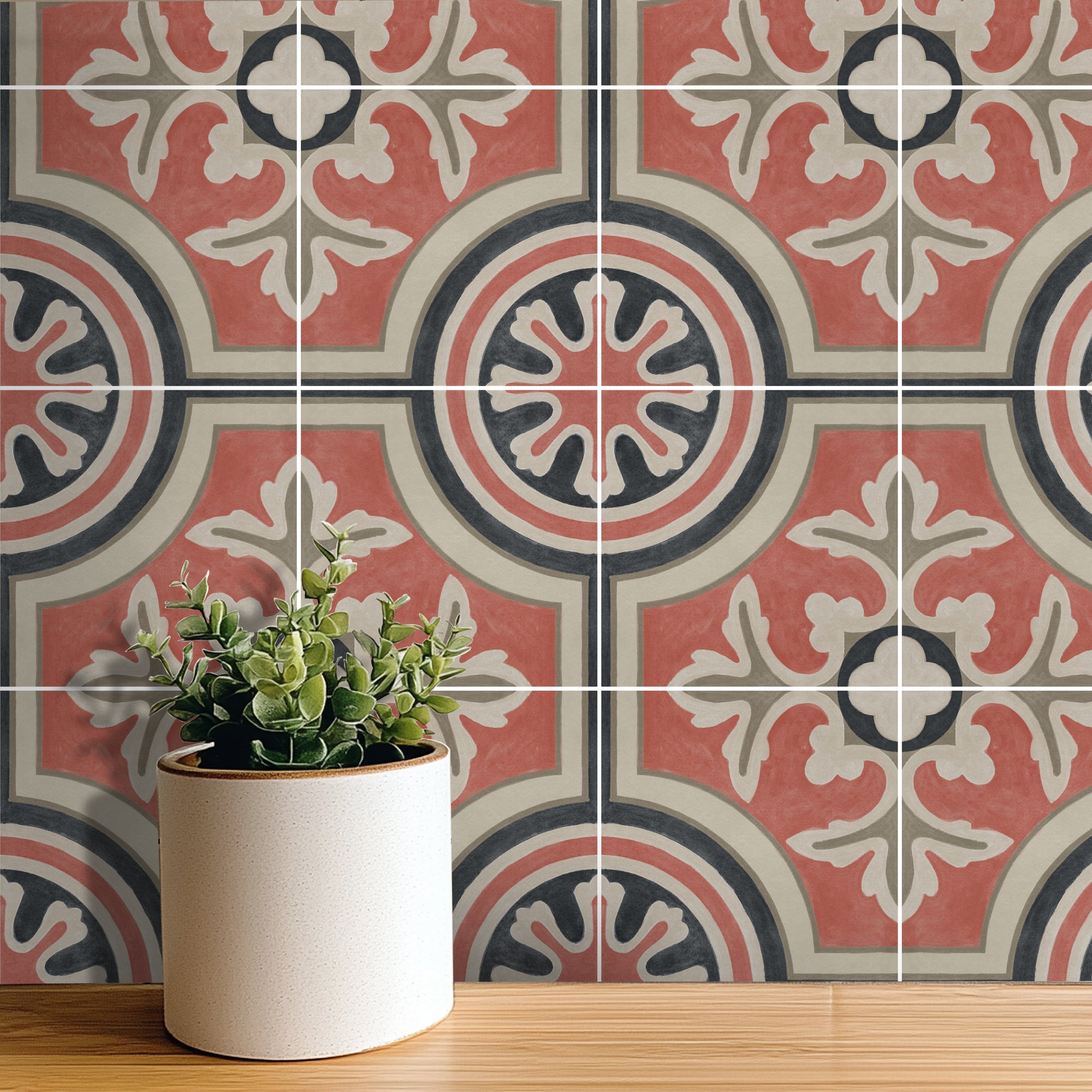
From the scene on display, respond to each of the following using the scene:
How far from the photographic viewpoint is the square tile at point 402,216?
725mm

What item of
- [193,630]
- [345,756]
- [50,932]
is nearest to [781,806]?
[345,756]

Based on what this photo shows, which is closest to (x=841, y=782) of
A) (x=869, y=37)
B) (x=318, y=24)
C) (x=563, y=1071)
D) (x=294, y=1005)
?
(x=563, y=1071)

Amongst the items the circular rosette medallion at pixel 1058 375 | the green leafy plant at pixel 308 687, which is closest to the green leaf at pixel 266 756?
the green leafy plant at pixel 308 687

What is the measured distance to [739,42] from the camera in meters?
0.72

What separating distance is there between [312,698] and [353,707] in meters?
0.03

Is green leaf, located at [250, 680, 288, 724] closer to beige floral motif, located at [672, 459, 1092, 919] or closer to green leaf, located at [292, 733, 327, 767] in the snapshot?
green leaf, located at [292, 733, 327, 767]

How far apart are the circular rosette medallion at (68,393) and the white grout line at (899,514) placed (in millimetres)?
537

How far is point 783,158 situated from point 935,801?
48 cm

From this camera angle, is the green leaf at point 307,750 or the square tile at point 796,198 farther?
the square tile at point 796,198

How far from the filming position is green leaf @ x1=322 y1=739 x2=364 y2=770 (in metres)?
0.60

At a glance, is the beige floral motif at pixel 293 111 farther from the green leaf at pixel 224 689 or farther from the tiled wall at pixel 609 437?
the green leaf at pixel 224 689

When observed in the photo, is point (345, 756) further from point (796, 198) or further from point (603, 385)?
point (796, 198)

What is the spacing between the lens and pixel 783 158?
72 centimetres

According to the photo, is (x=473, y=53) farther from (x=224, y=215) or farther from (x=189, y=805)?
(x=189, y=805)
